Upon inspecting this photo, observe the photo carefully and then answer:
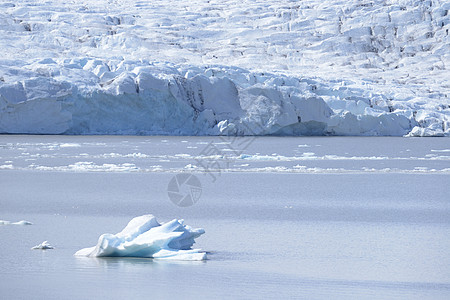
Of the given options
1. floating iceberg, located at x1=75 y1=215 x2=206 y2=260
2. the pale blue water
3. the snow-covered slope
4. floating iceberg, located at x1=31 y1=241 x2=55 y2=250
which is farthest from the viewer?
the snow-covered slope

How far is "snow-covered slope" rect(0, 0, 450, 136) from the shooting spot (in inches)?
902

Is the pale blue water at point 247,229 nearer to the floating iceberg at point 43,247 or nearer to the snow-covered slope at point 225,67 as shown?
the floating iceberg at point 43,247

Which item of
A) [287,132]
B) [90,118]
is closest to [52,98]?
[90,118]

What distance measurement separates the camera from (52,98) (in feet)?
72.3

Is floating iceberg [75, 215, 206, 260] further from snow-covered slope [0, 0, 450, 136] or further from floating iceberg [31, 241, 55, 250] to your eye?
snow-covered slope [0, 0, 450, 136]

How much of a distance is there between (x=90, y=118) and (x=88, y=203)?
14.8m

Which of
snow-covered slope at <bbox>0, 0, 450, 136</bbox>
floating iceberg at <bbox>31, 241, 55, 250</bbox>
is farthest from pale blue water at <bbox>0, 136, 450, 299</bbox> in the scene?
snow-covered slope at <bbox>0, 0, 450, 136</bbox>

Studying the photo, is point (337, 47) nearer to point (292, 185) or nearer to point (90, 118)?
point (90, 118)

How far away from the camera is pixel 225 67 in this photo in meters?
26.8

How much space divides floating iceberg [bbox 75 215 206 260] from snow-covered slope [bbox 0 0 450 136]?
17.0 m

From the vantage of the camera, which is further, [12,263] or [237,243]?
[237,243]

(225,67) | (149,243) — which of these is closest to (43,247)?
(149,243)

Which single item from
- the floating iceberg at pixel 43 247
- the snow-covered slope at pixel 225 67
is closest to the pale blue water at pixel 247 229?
the floating iceberg at pixel 43 247

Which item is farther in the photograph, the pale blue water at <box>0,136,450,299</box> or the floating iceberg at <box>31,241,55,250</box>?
the floating iceberg at <box>31,241,55,250</box>
